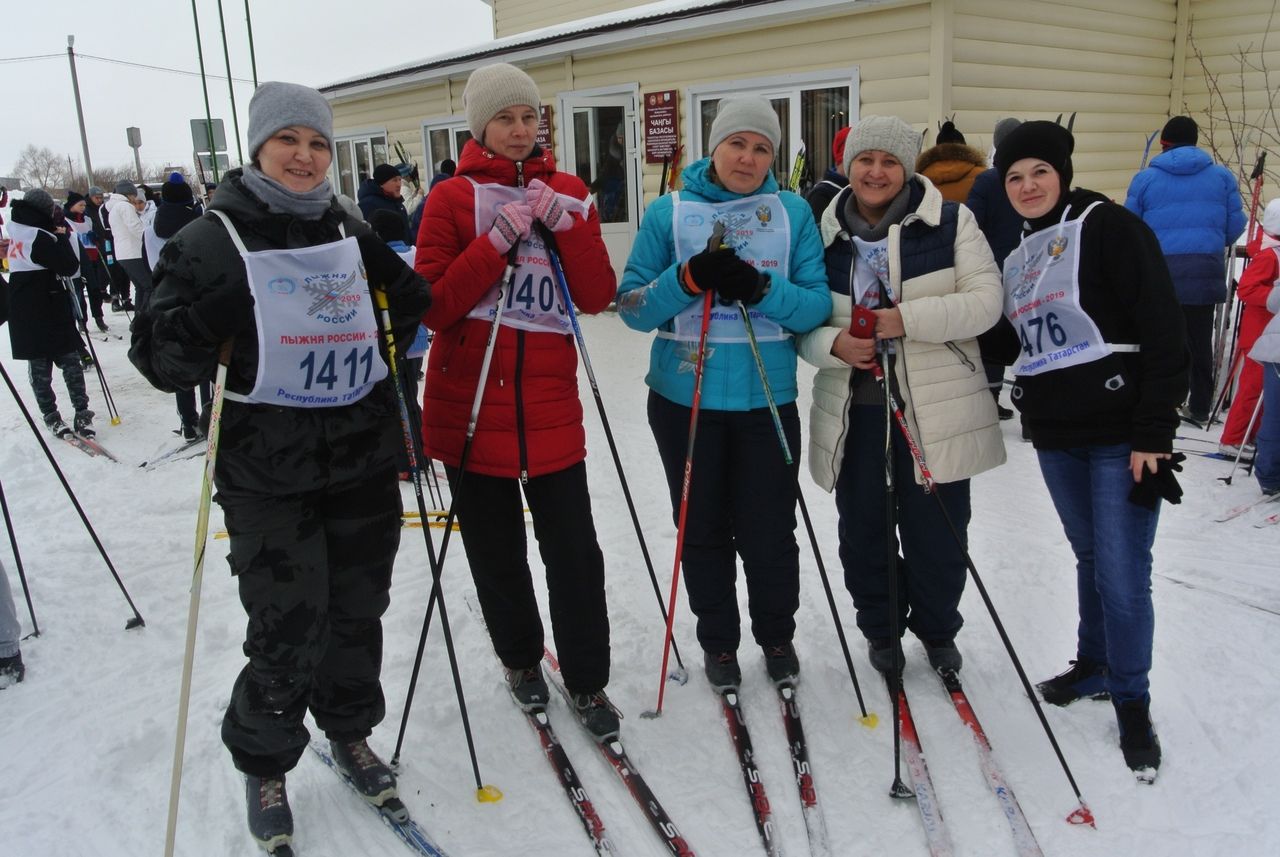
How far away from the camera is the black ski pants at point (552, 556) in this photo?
106 inches

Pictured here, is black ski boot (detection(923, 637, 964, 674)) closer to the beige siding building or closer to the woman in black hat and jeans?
the woman in black hat and jeans

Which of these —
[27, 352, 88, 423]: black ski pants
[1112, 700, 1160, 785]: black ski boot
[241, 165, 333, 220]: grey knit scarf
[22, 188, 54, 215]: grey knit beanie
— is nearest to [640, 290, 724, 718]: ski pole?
[241, 165, 333, 220]: grey knit scarf

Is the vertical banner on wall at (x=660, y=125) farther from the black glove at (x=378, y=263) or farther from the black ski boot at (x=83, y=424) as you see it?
the black glove at (x=378, y=263)

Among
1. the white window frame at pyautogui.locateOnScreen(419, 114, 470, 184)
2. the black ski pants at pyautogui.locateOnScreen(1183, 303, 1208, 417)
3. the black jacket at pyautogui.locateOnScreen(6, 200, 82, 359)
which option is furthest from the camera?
the white window frame at pyautogui.locateOnScreen(419, 114, 470, 184)

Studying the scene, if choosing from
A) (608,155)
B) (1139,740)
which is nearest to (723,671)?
(1139,740)

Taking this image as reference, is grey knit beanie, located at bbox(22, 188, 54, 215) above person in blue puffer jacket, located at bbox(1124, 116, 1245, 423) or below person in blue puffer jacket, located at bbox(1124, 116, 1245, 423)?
above

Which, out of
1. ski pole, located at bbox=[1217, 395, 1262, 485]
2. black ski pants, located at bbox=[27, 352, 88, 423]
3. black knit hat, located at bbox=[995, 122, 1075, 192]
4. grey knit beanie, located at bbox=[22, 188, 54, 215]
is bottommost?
ski pole, located at bbox=[1217, 395, 1262, 485]

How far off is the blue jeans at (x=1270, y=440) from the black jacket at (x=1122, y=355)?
2.78 m

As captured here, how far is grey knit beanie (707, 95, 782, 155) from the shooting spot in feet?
8.68

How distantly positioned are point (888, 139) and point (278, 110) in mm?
1737

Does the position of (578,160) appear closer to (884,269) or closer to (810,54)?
(810,54)

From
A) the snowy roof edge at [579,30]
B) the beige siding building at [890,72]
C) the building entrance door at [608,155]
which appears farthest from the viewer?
the building entrance door at [608,155]

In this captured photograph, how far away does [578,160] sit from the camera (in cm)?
1051

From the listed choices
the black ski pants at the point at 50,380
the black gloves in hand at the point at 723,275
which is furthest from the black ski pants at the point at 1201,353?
the black ski pants at the point at 50,380
